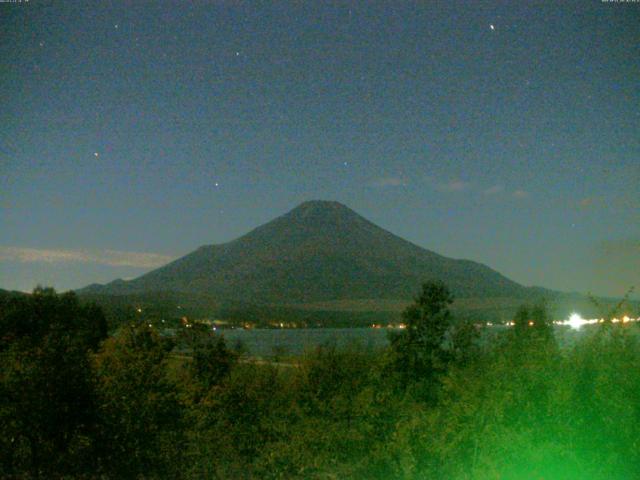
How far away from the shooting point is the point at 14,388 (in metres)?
10.5

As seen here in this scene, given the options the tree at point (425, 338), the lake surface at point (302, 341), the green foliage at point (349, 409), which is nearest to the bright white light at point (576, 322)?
the green foliage at point (349, 409)

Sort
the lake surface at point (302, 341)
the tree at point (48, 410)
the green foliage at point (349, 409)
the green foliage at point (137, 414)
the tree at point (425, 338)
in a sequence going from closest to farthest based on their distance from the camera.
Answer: the green foliage at point (349, 409) < the tree at point (48, 410) < the green foliage at point (137, 414) < the tree at point (425, 338) < the lake surface at point (302, 341)

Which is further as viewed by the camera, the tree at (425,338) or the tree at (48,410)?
the tree at (425,338)

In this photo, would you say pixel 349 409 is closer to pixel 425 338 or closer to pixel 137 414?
pixel 425 338

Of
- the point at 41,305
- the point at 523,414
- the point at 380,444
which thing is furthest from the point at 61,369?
the point at 41,305

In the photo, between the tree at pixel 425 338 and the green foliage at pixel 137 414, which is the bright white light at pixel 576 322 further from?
the green foliage at pixel 137 414

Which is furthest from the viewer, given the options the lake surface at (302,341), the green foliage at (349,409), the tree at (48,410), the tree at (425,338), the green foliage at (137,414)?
the lake surface at (302,341)

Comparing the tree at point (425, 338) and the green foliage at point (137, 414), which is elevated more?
the tree at point (425, 338)

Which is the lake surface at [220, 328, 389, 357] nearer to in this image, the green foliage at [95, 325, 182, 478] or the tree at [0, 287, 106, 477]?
the green foliage at [95, 325, 182, 478]

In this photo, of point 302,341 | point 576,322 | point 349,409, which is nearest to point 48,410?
point 349,409

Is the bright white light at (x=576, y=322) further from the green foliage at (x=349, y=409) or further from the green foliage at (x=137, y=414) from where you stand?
the green foliage at (x=137, y=414)

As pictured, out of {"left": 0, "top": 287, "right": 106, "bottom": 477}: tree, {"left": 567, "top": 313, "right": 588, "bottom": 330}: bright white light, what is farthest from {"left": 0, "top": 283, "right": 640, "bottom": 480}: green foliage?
{"left": 567, "top": 313, "right": 588, "bottom": 330}: bright white light

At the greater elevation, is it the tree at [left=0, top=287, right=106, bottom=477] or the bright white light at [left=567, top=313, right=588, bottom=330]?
the bright white light at [left=567, top=313, right=588, bottom=330]

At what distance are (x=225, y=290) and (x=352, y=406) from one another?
17701 cm
